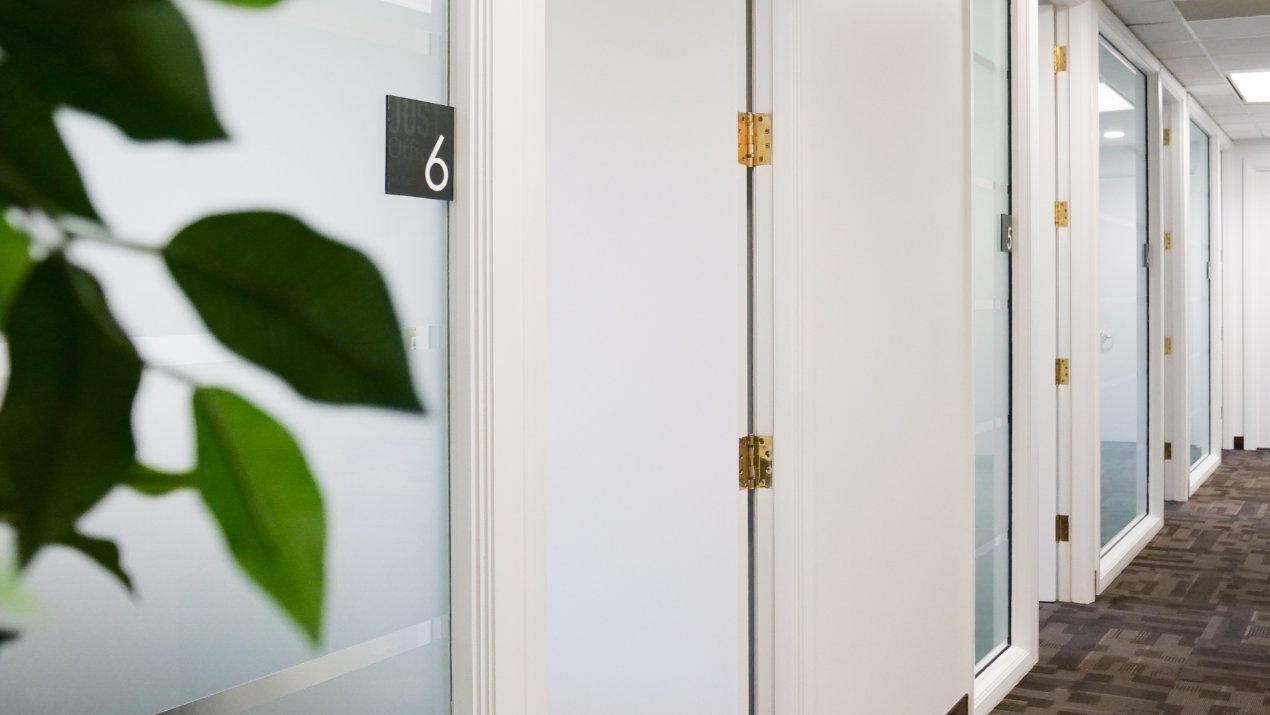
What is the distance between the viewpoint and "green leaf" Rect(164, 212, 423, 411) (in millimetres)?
1143

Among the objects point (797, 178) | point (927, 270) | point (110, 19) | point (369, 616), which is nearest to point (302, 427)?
point (369, 616)

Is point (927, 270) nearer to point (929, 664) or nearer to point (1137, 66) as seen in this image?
point (929, 664)

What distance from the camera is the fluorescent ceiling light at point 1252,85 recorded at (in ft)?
22.4

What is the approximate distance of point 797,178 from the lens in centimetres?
230

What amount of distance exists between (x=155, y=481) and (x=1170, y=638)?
164 inches

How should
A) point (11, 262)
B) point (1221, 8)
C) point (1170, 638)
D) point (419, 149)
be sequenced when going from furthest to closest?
1. point (1221, 8)
2. point (1170, 638)
3. point (419, 149)
4. point (11, 262)

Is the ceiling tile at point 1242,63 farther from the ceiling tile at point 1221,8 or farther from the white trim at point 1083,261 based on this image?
the white trim at point 1083,261

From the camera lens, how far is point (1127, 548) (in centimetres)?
570

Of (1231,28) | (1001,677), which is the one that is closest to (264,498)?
(1001,677)

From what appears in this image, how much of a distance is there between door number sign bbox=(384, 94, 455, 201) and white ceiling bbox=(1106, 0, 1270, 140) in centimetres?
438

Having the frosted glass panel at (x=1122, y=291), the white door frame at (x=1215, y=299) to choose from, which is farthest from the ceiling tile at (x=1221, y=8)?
the white door frame at (x=1215, y=299)

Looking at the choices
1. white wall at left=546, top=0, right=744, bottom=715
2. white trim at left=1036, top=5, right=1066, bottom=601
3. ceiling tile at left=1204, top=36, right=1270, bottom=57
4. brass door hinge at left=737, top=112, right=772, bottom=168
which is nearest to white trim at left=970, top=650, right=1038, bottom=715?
white trim at left=1036, top=5, right=1066, bottom=601

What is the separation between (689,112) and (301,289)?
1286 millimetres

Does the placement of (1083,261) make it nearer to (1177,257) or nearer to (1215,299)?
(1177,257)
